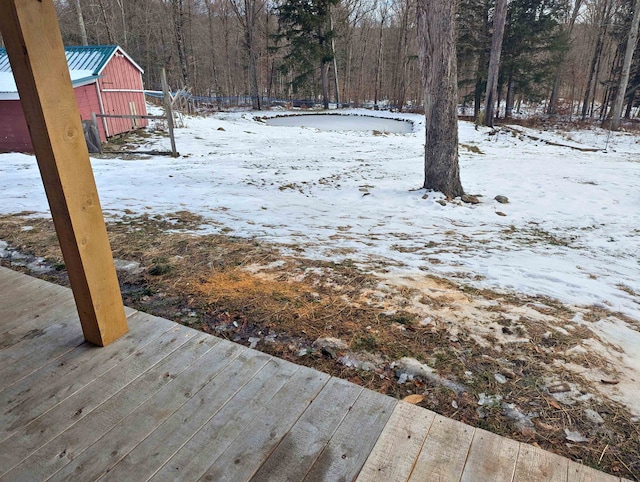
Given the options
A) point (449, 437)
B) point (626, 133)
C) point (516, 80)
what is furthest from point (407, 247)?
point (516, 80)

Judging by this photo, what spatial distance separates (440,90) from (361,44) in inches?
1512

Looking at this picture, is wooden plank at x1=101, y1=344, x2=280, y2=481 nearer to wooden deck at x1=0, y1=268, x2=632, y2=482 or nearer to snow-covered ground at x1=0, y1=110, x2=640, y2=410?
wooden deck at x1=0, y1=268, x2=632, y2=482

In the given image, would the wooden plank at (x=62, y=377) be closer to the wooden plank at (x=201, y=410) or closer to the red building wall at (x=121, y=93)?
the wooden plank at (x=201, y=410)

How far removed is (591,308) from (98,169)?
346 inches

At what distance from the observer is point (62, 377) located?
5.94 ft

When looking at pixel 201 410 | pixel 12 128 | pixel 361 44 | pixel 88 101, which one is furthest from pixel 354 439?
pixel 361 44

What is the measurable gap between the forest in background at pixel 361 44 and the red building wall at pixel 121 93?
6.41 metres

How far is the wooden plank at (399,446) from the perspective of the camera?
1360 millimetres

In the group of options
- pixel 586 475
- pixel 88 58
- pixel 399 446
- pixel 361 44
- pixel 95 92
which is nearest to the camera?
pixel 586 475

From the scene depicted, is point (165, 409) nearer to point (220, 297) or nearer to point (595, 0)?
point (220, 297)

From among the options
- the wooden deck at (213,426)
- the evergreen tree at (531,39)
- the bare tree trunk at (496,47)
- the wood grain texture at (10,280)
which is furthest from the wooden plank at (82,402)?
the evergreen tree at (531,39)

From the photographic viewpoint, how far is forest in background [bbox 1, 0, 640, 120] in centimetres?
2247

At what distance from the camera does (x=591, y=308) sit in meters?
2.90

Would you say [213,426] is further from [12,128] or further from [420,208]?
[12,128]
